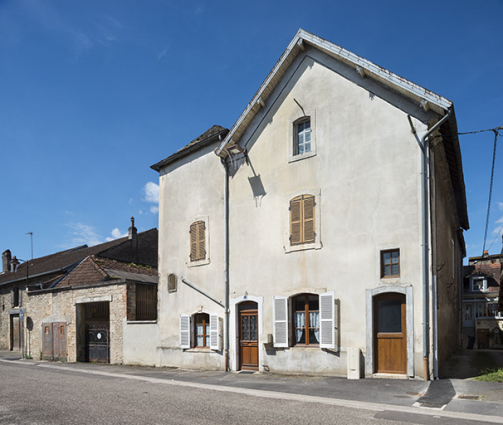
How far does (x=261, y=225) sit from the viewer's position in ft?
49.7

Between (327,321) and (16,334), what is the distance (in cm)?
2665

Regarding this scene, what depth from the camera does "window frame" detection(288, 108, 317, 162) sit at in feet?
46.9

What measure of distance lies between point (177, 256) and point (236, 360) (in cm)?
453

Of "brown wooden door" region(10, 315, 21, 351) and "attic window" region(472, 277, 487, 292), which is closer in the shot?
"brown wooden door" region(10, 315, 21, 351)

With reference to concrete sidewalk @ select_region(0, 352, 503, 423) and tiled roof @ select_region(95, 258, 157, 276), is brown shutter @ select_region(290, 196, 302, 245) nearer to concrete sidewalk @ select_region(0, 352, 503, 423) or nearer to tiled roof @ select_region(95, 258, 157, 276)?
concrete sidewalk @ select_region(0, 352, 503, 423)

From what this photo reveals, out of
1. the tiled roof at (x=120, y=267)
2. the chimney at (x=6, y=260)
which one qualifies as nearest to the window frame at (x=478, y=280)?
the tiled roof at (x=120, y=267)

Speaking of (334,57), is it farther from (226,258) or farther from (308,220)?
→ (226,258)

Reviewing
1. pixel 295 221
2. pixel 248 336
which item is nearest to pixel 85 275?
pixel 248 336

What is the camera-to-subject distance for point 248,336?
15.2m

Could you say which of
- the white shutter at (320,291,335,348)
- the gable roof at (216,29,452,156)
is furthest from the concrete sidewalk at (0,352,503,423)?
the gable roof at (216,29,452,156)

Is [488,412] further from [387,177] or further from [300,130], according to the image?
[300,130]

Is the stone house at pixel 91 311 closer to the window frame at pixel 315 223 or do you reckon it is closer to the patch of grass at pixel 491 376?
the window frame at pixel 315 223

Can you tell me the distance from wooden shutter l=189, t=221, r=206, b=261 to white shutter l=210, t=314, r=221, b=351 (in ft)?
7.06

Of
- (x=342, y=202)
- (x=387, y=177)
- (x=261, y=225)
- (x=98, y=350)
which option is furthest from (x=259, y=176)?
(x=98, y=350)
